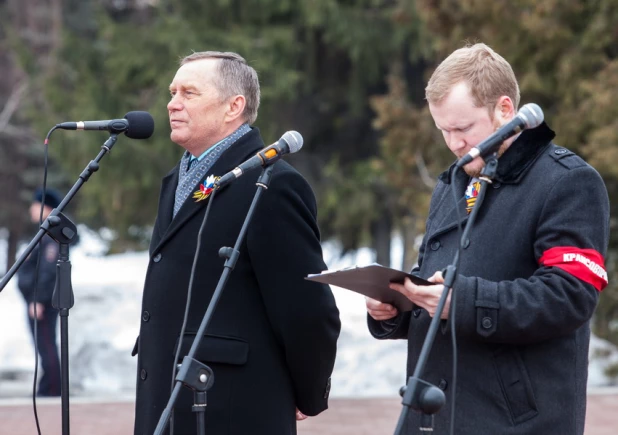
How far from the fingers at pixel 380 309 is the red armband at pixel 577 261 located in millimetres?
524

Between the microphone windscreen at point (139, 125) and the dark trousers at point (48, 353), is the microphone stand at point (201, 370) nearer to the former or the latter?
the microphone windscreen at point (139, 125)

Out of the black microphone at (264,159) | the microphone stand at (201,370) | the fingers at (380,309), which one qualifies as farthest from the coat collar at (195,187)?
the fingers at (380,309)

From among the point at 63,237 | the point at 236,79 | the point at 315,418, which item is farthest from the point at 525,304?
the point at 315,418

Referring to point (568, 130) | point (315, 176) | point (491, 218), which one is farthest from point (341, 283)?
point (315, 176)

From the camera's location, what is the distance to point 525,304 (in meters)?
2.87

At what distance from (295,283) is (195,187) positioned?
1.73 ft

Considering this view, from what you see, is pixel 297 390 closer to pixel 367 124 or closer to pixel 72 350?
pixel 72 350

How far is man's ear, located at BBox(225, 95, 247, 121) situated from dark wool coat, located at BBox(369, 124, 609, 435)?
Result: 1.15 m

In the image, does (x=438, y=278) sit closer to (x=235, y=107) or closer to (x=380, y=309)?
(x=380, y=309)

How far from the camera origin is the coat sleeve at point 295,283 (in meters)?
3.71

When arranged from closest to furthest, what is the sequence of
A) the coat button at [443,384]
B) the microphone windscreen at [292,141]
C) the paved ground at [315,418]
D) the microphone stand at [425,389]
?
the microphone stand at [425,389] → the coat button at [443,384] → the microphone windscreen at [292,141] → the paved ground at [315,418]

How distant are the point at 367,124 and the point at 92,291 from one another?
8.08 m

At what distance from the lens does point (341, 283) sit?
9.98 feet

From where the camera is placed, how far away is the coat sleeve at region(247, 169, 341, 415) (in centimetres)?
371
